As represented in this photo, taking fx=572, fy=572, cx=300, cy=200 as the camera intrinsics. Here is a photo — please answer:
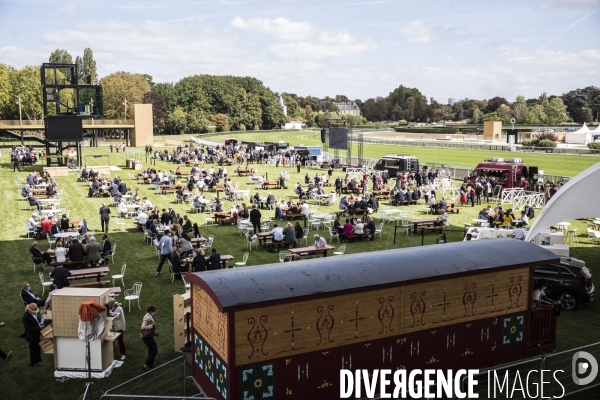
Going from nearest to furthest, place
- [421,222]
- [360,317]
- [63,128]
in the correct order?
[360,317] → [421,222] → [63,128]

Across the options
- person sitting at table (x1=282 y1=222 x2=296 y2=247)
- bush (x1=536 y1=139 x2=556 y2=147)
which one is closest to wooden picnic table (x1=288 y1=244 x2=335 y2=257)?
person sitting at table (x1=282 y1=222 x2=296 y2=247)

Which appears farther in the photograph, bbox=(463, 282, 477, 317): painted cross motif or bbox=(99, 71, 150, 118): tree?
bbox=(99, 71, 150, 118): tree

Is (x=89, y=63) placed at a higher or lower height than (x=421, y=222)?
higher

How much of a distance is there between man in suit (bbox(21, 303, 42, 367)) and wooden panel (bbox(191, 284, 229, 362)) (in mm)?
3390

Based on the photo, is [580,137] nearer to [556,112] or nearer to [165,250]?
[556,112]

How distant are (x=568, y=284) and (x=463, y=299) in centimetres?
558

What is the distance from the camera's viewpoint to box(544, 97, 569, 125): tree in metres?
147

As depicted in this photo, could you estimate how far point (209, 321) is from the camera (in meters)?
9.11

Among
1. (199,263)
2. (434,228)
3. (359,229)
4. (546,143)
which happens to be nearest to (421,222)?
(434,228)

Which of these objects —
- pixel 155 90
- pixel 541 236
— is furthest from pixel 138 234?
pixel 155 90

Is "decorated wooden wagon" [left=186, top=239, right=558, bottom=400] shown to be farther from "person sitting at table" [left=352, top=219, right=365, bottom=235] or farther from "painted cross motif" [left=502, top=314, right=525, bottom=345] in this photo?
"person sitting at table" [left=352, top=219, right=365, bottom=235]

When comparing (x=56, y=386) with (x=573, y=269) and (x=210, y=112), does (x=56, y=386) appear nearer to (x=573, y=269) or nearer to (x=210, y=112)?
(x=573, y=269)

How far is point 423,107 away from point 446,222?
541 feet

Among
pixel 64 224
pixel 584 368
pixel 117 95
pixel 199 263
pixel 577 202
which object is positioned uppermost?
pixel 117 95
